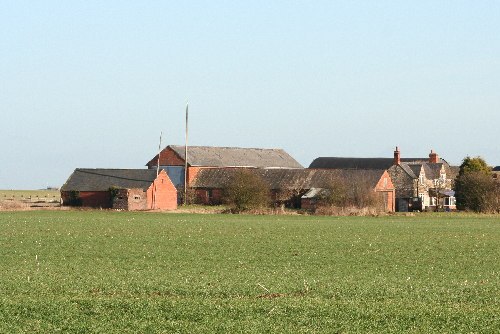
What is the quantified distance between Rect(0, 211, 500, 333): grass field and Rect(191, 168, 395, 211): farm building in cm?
5206

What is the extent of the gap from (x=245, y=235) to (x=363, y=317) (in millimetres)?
28130

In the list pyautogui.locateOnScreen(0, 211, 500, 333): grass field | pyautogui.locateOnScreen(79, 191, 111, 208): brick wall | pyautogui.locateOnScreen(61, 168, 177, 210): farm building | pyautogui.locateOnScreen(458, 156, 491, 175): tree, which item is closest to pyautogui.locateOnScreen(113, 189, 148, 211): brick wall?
pyautogui.locateOnScreen(61, 168, 177, 210): farm building

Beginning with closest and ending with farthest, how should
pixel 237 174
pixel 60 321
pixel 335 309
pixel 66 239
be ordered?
pixel 60 321 < pixel 335 309 < pixel 66 239 < pixel 237 174

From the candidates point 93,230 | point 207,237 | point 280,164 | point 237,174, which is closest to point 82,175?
point 237,174

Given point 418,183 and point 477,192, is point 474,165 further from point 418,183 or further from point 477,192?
point 477,192

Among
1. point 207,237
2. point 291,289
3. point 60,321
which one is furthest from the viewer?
point 207,237

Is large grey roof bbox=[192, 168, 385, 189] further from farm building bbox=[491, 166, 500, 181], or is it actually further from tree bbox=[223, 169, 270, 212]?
farm building bbox=[491, 166, 500, 181]

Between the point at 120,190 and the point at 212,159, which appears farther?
the point at 212,159

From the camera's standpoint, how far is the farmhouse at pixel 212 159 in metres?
111

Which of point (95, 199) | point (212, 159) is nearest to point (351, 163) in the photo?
point (212, 159)

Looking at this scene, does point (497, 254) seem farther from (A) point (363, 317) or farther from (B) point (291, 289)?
(A) point (363, 317)

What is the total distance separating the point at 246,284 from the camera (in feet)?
77.4

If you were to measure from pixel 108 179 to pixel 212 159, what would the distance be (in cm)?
2164

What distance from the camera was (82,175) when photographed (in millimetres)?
96938
